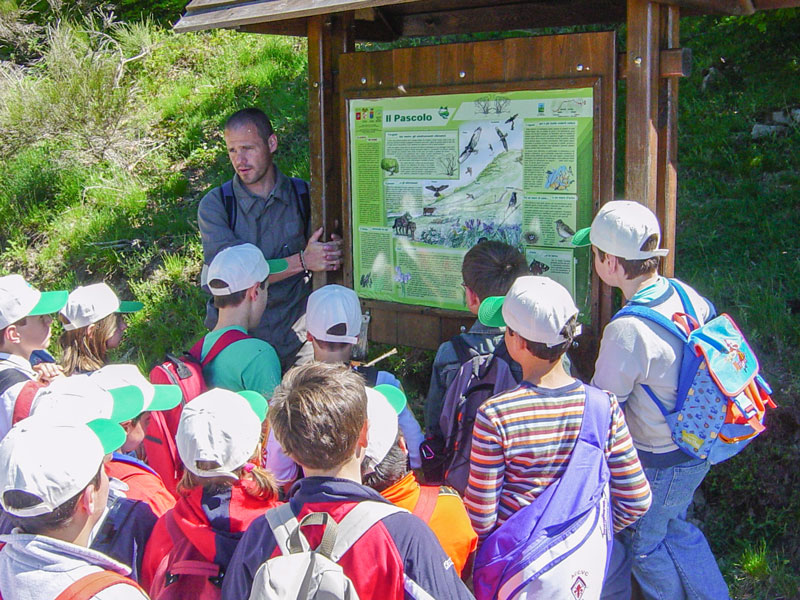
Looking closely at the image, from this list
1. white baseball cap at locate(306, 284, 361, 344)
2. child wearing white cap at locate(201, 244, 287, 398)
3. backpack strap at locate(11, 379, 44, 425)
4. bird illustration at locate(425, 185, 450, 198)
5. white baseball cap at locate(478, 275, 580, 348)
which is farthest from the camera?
bird illustration at locate(425, 185, 450, 198)

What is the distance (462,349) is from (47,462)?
63.6 inches

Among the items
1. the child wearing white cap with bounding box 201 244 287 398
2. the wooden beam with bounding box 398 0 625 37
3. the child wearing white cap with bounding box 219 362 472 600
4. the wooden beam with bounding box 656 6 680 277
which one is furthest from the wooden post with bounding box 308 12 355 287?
the child wearing white cap with bounding box 219 362 472 600

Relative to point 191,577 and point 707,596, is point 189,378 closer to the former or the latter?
point 191,577

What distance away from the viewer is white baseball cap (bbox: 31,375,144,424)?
248 cm

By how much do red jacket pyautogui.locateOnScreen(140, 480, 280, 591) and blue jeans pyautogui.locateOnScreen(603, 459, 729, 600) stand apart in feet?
5.29

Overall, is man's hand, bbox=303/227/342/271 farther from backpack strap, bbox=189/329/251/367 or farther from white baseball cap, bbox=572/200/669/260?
white baseball cap, bbox=572/200/669/260

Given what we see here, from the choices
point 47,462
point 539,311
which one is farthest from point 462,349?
point 47,462

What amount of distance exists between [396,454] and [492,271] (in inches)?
46.0

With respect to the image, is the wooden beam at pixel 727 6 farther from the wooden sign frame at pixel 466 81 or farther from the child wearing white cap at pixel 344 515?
the child wearing white cap at pixel 344 515

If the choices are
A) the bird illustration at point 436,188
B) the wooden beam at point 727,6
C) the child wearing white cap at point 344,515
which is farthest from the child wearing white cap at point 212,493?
the wooden beam at point 727,6

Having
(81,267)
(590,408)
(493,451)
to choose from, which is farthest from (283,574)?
(81,267)

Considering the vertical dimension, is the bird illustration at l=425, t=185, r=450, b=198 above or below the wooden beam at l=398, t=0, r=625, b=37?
below

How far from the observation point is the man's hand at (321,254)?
4.43 m

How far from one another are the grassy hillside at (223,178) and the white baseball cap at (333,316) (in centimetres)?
232
